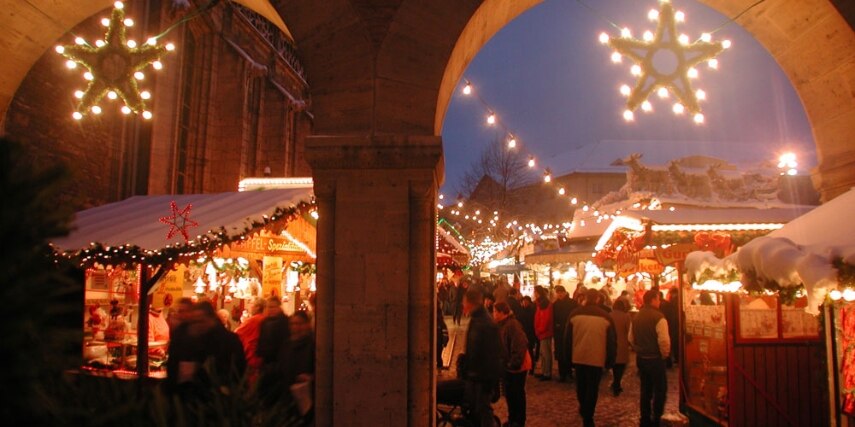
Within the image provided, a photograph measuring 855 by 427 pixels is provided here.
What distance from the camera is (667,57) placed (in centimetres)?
625

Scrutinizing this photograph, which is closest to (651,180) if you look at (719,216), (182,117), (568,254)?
(568,254)

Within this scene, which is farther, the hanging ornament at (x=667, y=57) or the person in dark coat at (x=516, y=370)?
the person in dark coat at (x=516, y=370)

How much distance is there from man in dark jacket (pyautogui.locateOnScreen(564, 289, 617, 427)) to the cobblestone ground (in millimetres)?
511

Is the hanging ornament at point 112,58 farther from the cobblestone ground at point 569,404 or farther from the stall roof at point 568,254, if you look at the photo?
the stall roof at point 568,254

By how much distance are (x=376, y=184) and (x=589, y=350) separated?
14.4ft

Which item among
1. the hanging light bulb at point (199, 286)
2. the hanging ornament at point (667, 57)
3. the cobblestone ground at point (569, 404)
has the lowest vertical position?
the cobblestone ground at point (569, 404)

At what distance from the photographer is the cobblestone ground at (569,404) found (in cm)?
834

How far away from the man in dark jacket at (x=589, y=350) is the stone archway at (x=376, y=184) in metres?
3.58

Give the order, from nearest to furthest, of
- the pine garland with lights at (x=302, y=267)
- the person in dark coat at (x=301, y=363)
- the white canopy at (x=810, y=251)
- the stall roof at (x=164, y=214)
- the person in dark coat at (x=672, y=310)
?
the white canopy at (x=810, y=251) → the person in dark coat at (x=301, y=363) → the stall roof at (x=164, y=214) → the person in dark coat at (x=672, y=310) → the pine garland with lights at (x=302, y=267)

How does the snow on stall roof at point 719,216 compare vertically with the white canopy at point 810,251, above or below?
above

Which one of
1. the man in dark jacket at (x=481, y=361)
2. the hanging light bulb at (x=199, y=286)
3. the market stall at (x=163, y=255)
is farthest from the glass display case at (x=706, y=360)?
the hanging light bulb at (x=199, y=286)

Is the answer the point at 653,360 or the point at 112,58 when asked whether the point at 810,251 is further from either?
the point at 112,58

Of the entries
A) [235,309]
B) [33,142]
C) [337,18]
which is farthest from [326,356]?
[33,142]

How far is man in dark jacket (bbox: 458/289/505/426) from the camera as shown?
6441mm
